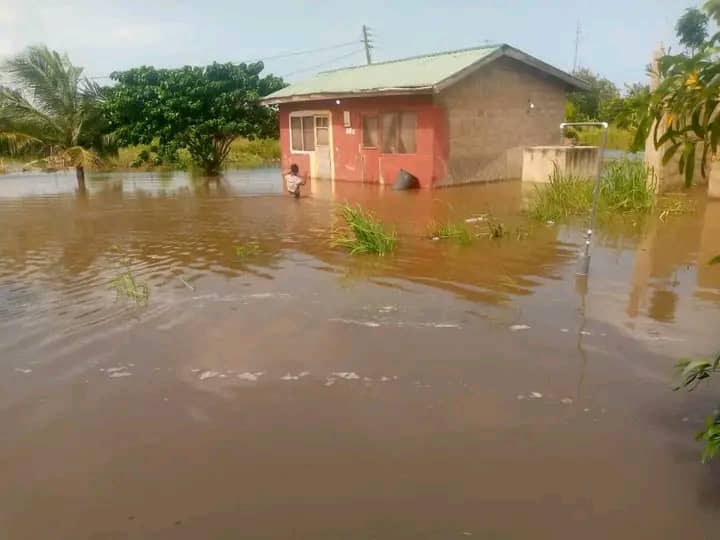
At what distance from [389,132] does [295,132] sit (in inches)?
171

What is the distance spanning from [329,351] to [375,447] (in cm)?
148

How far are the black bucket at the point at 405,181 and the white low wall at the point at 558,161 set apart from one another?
2884 millimetres

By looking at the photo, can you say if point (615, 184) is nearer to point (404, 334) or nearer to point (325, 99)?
point (404, 334)

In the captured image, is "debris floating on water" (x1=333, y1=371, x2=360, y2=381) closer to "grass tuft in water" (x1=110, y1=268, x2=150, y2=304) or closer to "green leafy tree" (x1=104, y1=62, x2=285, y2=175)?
"grass tuft in water" (x1=110, y1=268, x2=150, y2=304)

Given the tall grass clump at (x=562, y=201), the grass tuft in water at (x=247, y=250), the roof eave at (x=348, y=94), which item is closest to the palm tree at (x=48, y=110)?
the roof eave at (x=348, y=94)

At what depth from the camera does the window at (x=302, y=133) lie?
18.6 m

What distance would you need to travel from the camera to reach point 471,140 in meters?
15.6

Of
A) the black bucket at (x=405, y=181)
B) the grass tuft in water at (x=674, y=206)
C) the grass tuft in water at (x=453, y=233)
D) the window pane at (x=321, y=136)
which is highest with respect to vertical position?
the window pane at (x=321, y=136)

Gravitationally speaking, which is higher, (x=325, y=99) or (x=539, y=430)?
(x=325, y=99)

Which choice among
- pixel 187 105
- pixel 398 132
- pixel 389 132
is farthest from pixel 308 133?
pixel 187 105

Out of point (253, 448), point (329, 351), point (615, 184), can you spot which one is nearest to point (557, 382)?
point (329, 351)

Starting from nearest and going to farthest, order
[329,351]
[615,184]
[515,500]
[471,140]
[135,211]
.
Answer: [515,500] < [329,351] < [615,184] < [135,211] < [471,140]

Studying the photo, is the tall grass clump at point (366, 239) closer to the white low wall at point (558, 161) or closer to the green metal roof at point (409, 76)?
the green metal roof at point (409, 76)

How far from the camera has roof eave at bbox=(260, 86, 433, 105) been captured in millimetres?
13992
